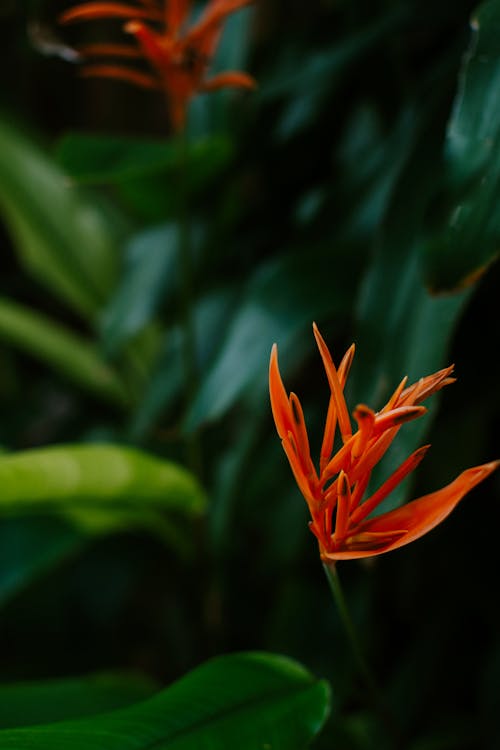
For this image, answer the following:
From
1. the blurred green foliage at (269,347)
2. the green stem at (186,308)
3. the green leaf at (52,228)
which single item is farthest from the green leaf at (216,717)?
the green leaf at (52,228)

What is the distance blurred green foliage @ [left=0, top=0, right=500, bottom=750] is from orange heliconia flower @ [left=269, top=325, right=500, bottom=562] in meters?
0.08

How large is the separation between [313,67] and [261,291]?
0.78ft

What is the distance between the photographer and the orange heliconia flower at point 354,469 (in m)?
0.25

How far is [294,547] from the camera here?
0.68 metres

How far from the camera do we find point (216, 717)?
0.33 m

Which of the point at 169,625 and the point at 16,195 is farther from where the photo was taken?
the point at 169,625

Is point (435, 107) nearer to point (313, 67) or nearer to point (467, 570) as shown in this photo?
point (313, 67)

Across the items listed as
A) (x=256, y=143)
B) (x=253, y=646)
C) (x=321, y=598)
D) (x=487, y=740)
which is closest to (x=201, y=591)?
(x=253, y=646)

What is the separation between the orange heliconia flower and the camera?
25 cm

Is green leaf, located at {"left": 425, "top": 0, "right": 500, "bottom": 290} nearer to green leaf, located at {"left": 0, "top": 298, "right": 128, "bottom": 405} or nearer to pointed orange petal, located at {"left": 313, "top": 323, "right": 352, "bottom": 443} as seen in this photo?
pointed orange petal, located at {"left": 313, "top": 323, "right": 352, "bottom": 443}

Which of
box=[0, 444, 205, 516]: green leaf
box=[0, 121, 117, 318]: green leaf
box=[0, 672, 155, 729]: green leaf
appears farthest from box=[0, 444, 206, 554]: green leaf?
Result: box=[0, 121, 117, 318]: green leaf

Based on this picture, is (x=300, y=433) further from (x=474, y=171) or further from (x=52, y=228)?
(x=52, y=228)

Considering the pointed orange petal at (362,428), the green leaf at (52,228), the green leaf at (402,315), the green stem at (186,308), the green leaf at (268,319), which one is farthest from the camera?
the green leaf at (52,228)

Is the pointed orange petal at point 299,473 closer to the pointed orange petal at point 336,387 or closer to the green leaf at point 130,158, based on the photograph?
the pointed orange petal at point 336,387
